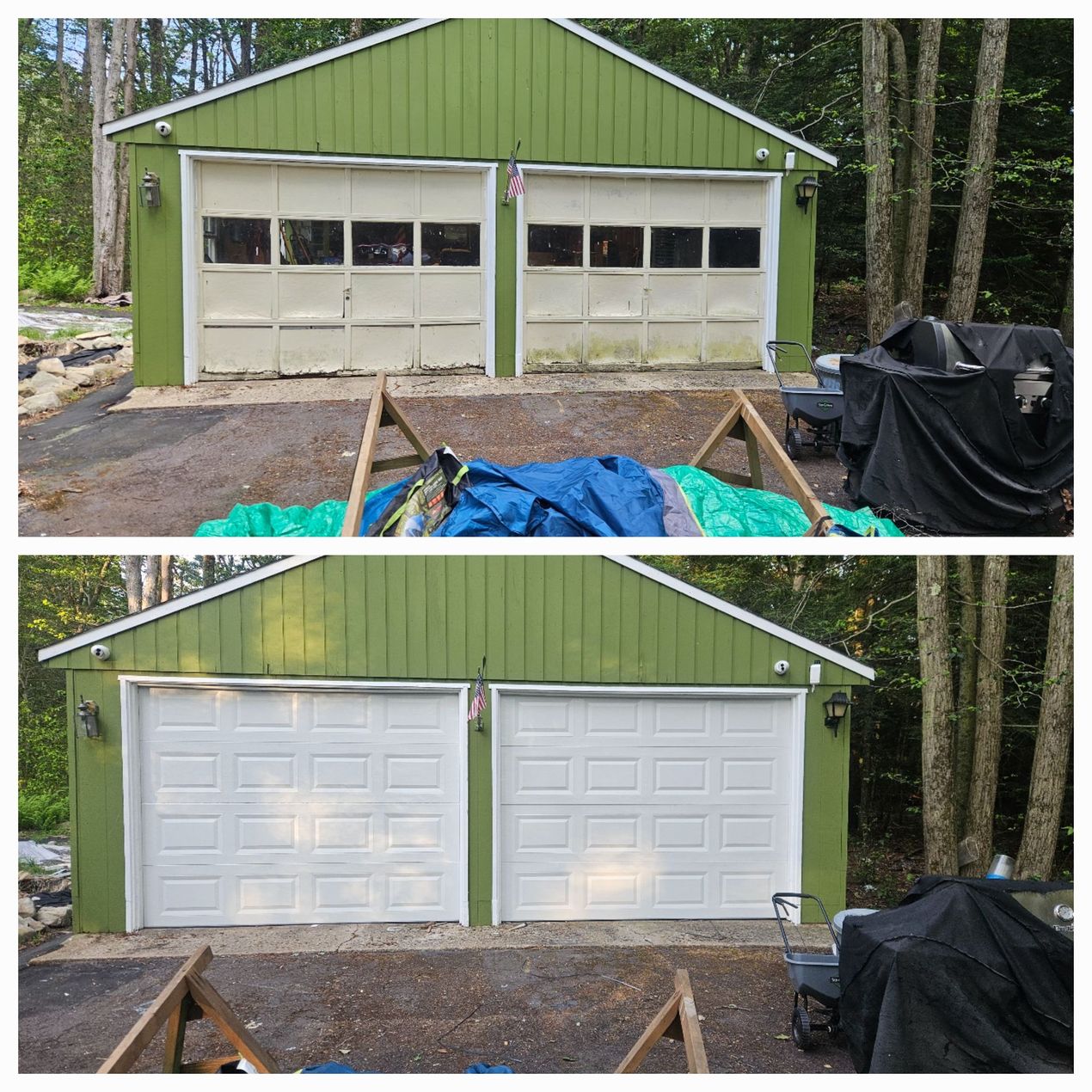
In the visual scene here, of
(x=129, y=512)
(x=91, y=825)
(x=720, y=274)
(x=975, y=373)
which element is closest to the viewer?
(x=975, y=373)

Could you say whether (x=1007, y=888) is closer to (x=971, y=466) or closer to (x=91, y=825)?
(x=971, y=466)

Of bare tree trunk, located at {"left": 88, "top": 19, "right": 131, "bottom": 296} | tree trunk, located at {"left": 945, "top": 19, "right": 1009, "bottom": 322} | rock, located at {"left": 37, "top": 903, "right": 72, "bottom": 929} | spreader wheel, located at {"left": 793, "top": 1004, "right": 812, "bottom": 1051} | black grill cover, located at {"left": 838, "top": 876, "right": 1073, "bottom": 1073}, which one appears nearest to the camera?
black grill cover, located at {"left": 838, "top": 876, "right": 1073, "bottom": 1073}

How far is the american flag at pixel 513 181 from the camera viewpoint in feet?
26.8

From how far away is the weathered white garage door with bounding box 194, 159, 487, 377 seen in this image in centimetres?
818

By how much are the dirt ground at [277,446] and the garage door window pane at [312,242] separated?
1.33 m

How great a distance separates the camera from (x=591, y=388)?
852cm

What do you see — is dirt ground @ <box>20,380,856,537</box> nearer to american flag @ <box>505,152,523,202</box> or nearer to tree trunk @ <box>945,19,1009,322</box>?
american flag @ <box>505,152,523,202</box>

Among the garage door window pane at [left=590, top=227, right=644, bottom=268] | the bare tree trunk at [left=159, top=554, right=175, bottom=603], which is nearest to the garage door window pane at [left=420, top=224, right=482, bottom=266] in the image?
the garage door window pane at [left=590, top=227, right=644, bottom=268]

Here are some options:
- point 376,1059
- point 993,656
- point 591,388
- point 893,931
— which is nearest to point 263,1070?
point 376,1059

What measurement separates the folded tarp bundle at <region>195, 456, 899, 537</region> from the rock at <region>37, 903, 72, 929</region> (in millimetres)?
3601

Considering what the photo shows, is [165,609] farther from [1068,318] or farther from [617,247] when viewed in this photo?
[1068,318]

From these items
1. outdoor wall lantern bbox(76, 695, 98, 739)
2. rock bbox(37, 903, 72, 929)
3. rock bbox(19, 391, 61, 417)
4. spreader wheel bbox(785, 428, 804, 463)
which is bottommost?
rock bbox(37, 903, 72, 929)

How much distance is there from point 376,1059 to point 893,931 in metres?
2.57

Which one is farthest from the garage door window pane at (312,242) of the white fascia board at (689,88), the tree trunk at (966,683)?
the tree trunk at (966,683)
